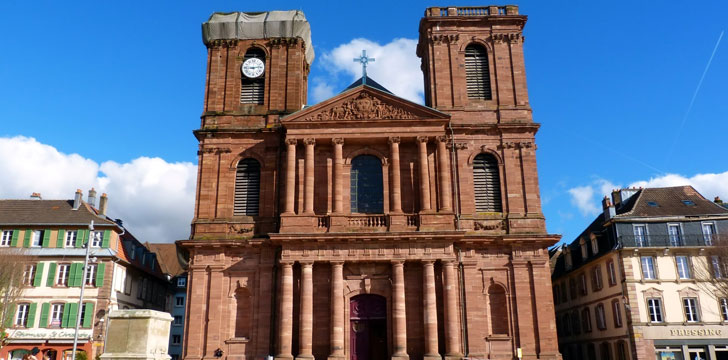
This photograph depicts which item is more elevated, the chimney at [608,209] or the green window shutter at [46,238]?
the chimney at [608,209]

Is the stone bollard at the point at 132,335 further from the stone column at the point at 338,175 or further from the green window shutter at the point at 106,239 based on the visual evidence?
the green window shutter at the point at 106,239

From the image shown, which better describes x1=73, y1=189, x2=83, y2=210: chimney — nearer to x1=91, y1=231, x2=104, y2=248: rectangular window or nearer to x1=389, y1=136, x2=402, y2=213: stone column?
x1=91, y1=231, x2=104, y2=248: rectangular window

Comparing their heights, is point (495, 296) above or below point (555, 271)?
below

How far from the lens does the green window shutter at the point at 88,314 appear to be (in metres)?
36.1

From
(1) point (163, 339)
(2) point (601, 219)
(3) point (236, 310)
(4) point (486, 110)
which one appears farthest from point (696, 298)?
(1) point (163, 339)

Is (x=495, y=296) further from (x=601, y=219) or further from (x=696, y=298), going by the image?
(x=601, y=219)

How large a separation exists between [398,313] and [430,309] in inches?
55.5

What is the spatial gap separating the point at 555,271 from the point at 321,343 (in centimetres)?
2638

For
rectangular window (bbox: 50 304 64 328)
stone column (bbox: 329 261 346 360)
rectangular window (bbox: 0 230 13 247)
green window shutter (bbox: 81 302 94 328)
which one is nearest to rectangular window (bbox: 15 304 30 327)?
rectangular window (bbox: 50 304 64 328)

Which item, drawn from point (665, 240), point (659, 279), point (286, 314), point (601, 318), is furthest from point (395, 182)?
point (601, 318)

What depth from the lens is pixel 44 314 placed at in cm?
3594

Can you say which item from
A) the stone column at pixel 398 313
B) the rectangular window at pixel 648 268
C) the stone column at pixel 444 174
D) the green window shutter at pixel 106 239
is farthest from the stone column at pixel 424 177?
the green window shutter at pixel 106 239

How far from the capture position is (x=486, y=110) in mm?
30922

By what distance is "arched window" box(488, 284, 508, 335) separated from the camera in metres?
27.2
